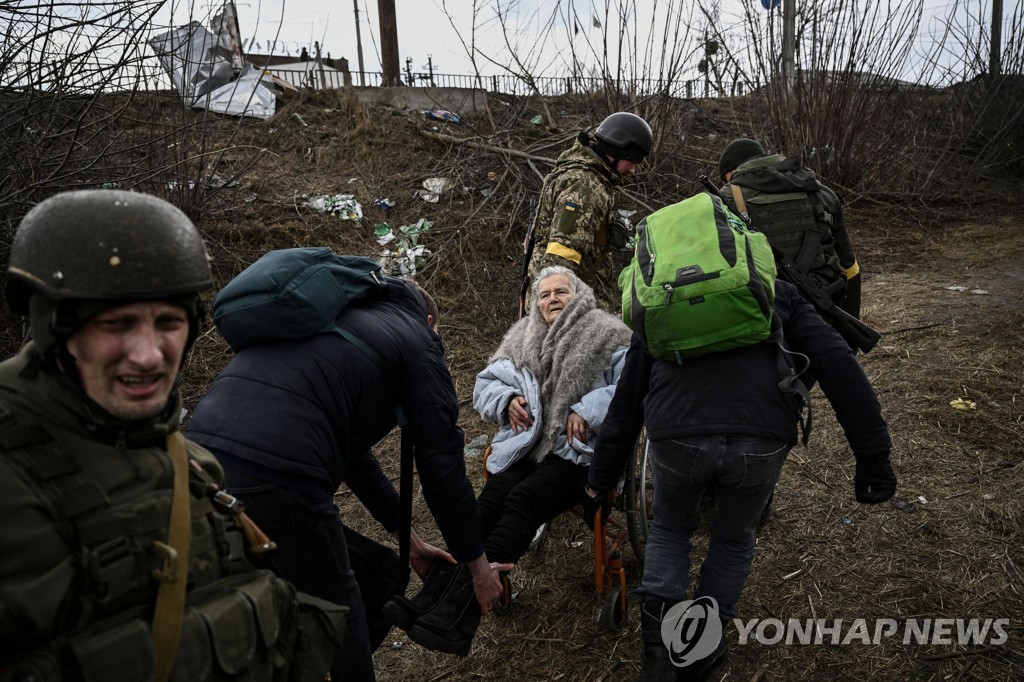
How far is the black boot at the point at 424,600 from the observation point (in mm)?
2309

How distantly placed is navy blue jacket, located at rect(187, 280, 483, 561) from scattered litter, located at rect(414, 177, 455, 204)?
5822 mm

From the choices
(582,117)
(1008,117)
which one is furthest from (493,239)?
(1008,117)

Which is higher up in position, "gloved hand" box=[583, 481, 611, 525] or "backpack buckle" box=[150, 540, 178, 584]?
"backpack buckle" box=[150, 540, 178, 584]

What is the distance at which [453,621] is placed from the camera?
2318 millimetres

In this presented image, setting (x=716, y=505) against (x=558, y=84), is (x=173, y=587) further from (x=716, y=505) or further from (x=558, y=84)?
(x=558, y=84)

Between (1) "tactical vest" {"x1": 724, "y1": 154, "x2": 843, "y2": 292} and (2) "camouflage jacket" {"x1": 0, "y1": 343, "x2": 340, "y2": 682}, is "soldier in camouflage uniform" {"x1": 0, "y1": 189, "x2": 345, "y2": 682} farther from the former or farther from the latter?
(1) "tactical vest" {"x1": 724, "y1": 154, "x2": 843, "y2": 292}

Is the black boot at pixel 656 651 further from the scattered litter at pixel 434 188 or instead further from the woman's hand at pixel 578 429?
the scattered litter at pixel 434 188

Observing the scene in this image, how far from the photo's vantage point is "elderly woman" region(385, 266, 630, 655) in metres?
2.89

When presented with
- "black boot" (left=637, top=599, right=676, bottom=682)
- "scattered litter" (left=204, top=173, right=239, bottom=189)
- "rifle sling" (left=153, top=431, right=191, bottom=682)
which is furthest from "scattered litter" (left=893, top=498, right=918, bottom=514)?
"scattered litter" (left=204, top=173, right=239, bottom=189)

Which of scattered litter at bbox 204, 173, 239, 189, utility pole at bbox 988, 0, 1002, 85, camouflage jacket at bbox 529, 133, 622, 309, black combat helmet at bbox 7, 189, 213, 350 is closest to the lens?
black combat helmet at bbox 7, 189, 213, 350

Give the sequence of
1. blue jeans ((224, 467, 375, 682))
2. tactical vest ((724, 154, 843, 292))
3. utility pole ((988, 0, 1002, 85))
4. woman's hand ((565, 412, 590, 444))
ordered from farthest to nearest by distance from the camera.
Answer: utility pole ((988, 0, 1002, 85)) < tactical vest ((724, 154, 843, 292)) < woman's hand ((565, 412, 590, 444)) < blue jeans ((224, 467, 375, 682))

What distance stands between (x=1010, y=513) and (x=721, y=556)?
72.5 inches

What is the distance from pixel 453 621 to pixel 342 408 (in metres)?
0.83

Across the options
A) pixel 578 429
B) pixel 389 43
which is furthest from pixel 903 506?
pixel 389 43
